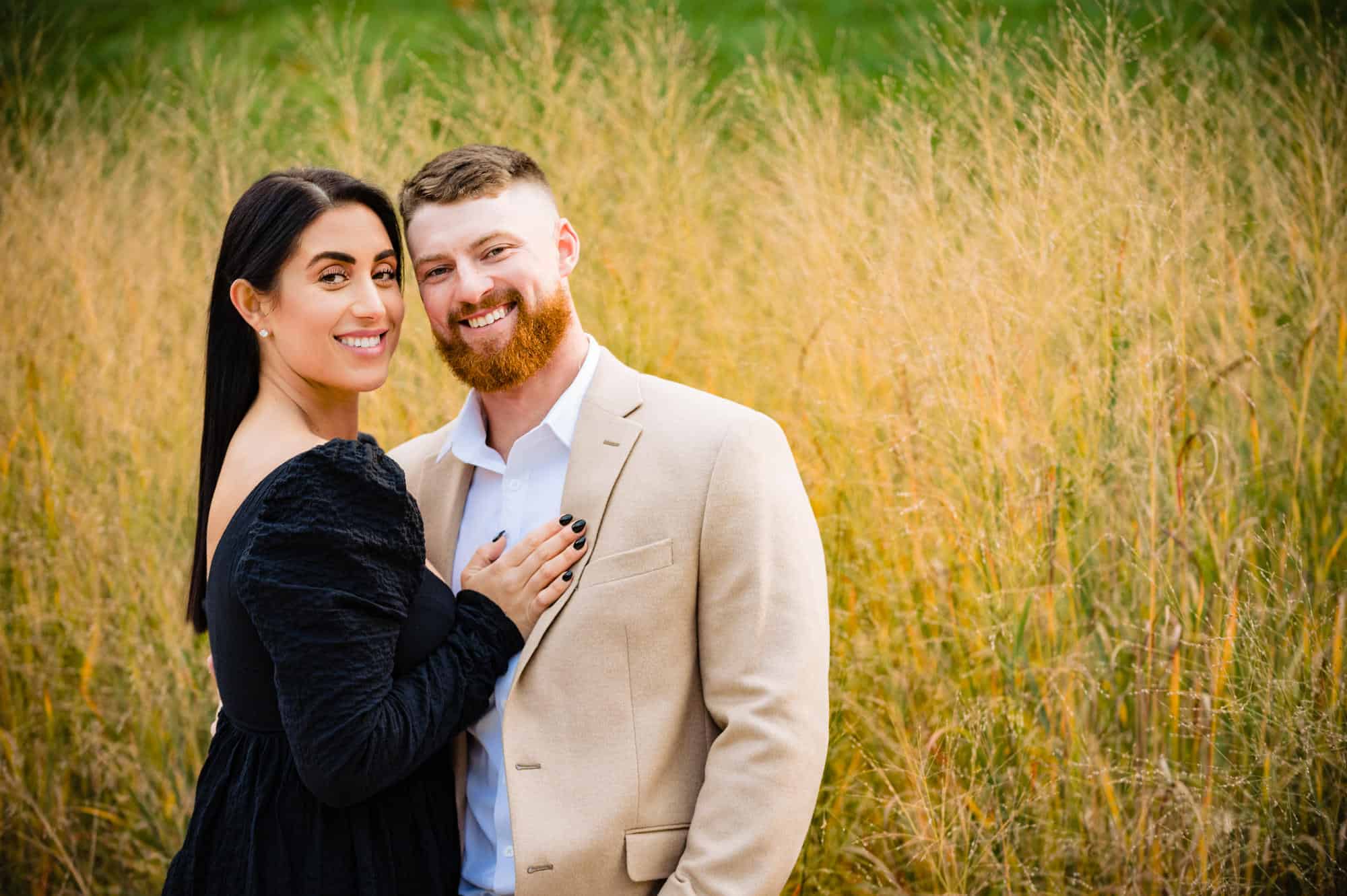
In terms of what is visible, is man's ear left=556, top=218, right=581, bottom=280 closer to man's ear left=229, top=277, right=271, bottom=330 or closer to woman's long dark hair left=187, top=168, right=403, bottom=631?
woman's long dark hair left=187, top=168, right=403, bottom=631

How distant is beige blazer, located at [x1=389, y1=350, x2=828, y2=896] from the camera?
1.70 meters

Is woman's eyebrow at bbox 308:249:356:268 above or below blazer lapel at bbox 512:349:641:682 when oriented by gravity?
above

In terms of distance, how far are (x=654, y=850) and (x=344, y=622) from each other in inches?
25.8

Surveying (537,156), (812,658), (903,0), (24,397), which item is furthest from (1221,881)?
(24,397)

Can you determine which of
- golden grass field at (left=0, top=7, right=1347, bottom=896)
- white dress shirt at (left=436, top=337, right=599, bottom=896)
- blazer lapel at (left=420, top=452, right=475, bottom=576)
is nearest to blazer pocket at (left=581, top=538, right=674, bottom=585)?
white dress shirt at (left=436, top=337, right=599, bottom=896)

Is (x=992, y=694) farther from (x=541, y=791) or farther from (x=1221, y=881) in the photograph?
(x=541, y=791)

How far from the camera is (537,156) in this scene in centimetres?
371

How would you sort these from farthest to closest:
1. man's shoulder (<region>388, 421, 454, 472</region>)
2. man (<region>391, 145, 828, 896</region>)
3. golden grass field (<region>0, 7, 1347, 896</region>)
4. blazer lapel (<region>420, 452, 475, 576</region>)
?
1. golden grass field (<region>0, 7, 1347, 896</region>)
2. man's shoulder (<region>388, 421, 454, 472</region>)
3. blazer lapel (<region>420, 452, 475, 576</region>)
4. man (<region>391, 145, 828, 896</region>)

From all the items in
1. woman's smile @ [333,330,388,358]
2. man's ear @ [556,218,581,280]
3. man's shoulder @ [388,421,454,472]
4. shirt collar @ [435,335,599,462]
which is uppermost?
man's ear @ [556,218,581,280]

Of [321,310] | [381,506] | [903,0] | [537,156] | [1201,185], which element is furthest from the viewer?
[903,0]

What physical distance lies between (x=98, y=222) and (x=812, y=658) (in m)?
3.47

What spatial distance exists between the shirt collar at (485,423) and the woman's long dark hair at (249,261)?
1.28 feet

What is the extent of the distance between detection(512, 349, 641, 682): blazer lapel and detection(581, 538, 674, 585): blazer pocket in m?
0.02

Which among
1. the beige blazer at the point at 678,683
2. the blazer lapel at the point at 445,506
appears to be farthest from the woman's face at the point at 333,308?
the beige blazer at the point at 678,683
